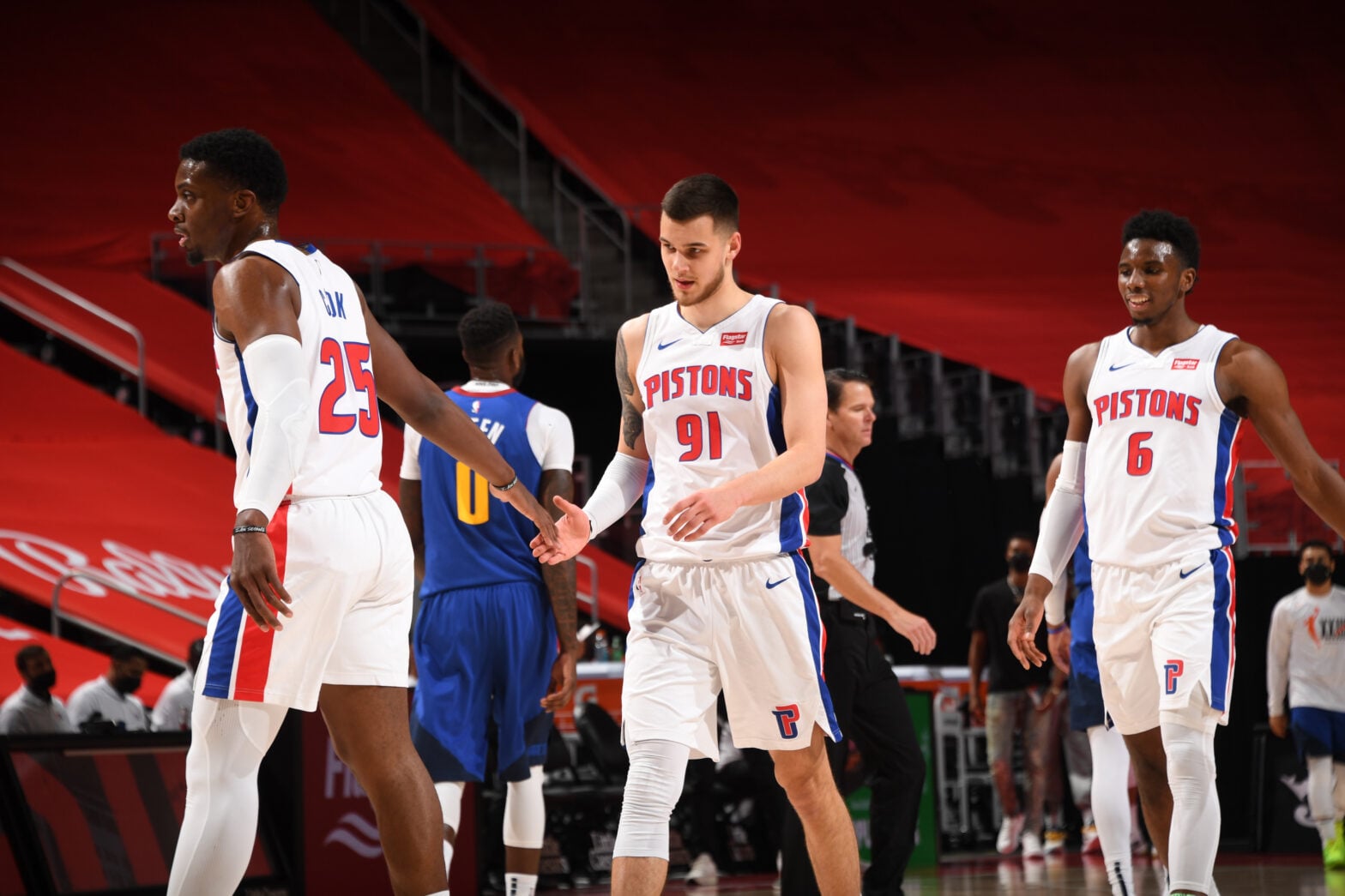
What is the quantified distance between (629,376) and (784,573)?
2.36 feet

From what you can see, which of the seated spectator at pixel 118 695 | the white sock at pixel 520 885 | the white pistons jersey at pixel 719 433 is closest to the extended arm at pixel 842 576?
the white pistons jersey at pixel 719 433

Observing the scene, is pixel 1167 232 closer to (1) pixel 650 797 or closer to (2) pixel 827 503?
(2) pixel 827 503

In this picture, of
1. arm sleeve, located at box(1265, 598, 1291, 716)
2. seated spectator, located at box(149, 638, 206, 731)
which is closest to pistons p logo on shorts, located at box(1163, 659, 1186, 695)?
seated spectator, located at box(149, 638, 206, 731)

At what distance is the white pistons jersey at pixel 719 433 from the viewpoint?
421cm

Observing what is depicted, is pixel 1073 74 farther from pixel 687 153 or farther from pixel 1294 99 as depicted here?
pixel 687 153

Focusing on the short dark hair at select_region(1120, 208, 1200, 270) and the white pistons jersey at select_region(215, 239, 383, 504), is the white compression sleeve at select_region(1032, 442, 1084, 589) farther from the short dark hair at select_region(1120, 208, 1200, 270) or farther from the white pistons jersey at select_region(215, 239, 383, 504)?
the white pistons jersey at select_region(215, 239, 383, 504)

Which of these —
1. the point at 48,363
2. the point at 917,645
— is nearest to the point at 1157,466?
the point at 917,645

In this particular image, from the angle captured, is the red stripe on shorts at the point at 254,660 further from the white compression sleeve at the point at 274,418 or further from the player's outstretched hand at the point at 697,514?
the player's outstretched hand at the point at 697,514

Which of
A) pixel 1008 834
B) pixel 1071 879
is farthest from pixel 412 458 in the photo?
pixel 1008 834

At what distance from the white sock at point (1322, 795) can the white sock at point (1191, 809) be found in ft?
18.8

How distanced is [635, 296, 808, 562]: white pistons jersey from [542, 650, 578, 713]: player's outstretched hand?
4.54 ft

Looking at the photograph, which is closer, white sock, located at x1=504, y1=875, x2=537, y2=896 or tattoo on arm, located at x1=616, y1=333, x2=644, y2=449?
tattoo on arm, located at x1=616, y1=333, x2=644, y2=449

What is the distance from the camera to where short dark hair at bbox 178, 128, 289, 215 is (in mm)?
3619

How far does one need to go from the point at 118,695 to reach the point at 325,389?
588 centimetres
